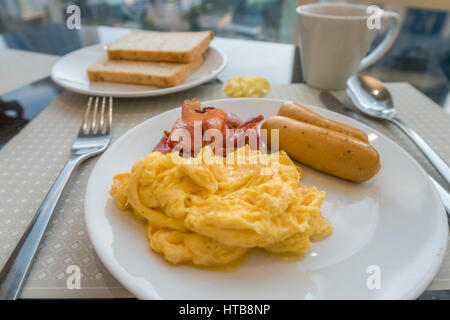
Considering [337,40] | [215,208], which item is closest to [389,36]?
[337,40]

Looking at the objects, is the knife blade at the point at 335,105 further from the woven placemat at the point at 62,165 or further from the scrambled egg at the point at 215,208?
the scrambled egg at the point at 215,208

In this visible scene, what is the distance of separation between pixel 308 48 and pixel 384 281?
1833mm

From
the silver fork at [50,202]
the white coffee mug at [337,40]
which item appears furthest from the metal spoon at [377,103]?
the silver fork at [50,202]

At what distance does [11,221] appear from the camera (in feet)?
3.64

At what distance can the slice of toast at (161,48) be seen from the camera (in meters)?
2.30

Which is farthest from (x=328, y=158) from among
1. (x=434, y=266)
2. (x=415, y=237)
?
(x=434, y=266)

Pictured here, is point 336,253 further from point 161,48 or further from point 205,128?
point 161,48

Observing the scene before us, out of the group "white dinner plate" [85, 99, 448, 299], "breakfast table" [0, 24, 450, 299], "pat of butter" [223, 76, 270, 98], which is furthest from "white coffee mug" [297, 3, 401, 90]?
"white dinner plate" [85, 99, 448, 299]

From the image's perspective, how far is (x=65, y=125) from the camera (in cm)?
177

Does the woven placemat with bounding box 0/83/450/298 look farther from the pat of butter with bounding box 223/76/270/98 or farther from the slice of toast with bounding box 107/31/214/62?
the slice of toast with bounding box 107/31/214/62

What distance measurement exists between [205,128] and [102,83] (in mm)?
1191

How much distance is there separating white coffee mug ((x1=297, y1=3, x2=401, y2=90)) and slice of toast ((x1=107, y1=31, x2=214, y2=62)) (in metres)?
0.85

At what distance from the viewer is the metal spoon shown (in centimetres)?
149

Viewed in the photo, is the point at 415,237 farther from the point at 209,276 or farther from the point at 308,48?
the point at 308,48
